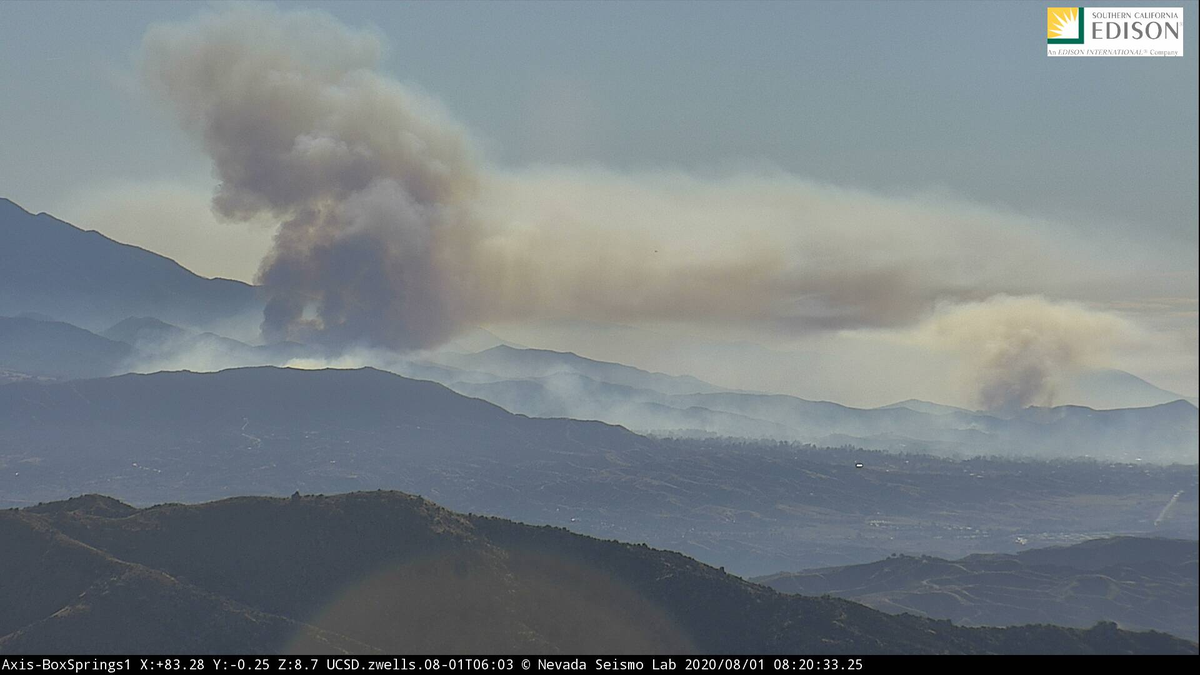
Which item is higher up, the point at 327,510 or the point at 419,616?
the point at 327,510

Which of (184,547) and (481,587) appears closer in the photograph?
(481,587)

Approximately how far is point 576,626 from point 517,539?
2032cm

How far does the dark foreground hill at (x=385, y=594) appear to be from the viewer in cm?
10025

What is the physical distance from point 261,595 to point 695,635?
4197cm

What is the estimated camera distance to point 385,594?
4272 inches

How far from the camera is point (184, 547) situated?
384 feet

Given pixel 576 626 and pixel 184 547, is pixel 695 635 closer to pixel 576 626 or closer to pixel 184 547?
pixel 576 626

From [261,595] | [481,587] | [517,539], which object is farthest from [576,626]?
[261,595]

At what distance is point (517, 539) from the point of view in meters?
121

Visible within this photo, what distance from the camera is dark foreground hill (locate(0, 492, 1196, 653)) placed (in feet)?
329
